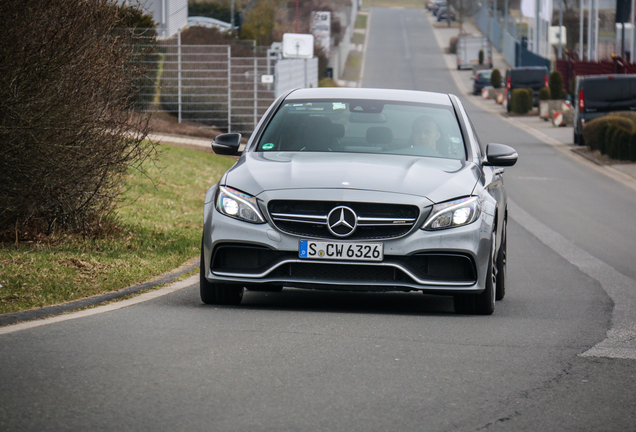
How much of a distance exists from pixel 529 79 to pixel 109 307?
5195 cm

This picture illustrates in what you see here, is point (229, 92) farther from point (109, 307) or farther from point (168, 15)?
point (109, 307)

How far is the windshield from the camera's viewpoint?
8844mm

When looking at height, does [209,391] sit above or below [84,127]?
below

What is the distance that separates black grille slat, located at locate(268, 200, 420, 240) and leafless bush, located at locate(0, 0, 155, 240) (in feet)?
8.70

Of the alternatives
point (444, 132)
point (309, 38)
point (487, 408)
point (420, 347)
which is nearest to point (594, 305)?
point (444, 132)

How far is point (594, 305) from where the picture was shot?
8.99 meters

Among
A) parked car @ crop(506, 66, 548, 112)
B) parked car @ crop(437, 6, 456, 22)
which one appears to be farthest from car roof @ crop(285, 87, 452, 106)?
parked car @ crop(437, 6, 456, 22)

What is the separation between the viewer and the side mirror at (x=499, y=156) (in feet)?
28.7

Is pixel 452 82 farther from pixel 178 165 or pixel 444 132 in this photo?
pixel 444 132

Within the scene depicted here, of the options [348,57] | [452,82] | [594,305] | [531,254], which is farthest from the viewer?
[348,57]

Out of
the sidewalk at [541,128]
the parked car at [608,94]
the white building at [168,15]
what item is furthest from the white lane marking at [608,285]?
the white building at [168,15]

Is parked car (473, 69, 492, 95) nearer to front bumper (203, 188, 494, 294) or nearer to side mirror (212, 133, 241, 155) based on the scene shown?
side mirror (212, 133, 241, 155)

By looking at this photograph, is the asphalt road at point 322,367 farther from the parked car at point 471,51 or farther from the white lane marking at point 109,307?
the parked car at point 471,51

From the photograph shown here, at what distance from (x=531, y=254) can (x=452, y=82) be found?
7757 cm
